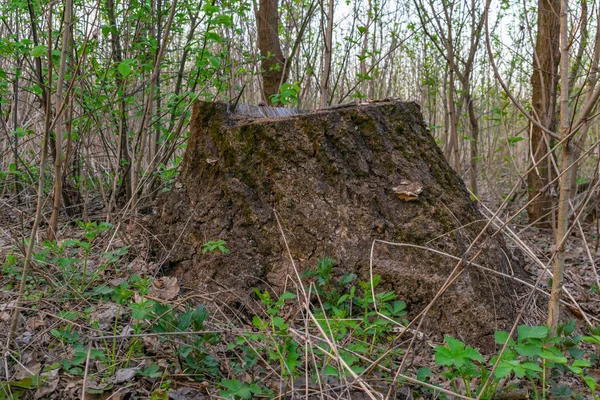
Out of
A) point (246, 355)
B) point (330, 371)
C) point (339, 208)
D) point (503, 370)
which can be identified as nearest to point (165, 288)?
point (246, 355)

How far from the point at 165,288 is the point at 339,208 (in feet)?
2.92

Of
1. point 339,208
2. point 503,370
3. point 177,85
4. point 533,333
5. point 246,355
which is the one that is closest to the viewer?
point 503,370

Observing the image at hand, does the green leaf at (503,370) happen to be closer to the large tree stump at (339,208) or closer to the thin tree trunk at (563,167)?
the thin tree trunk at (563,167)

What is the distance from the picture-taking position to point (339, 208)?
233 cm

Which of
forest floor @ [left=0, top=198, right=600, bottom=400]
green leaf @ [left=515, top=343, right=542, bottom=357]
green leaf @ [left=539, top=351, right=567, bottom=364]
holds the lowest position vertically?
forest floor @ [left=0, top=198, right=600, bottom=400]

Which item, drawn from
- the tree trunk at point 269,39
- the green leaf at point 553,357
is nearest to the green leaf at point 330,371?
the green leaf at point 553,357

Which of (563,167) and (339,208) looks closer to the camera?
(563,167)

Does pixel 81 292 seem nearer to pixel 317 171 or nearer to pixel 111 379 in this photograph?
pixel 111 379

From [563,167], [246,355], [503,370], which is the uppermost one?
[563,167]

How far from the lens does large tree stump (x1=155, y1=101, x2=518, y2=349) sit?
7.35 feet

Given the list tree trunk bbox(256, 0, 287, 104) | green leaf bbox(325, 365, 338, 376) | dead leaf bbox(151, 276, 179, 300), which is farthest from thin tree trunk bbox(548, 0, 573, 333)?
tree trunk bbox(256, 0, 287, 104)

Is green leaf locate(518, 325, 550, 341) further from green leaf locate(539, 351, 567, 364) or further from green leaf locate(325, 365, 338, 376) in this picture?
green leaf locate(325, 365, 338, 376)

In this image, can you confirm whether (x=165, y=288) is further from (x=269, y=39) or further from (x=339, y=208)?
(x=269, y=39)

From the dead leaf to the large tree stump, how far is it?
0.23ft
